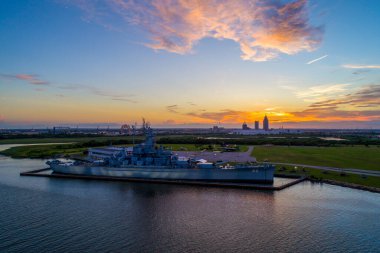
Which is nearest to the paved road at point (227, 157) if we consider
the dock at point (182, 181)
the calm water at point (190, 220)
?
the dock at point (182, 181)

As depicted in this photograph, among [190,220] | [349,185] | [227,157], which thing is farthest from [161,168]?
[349,185]

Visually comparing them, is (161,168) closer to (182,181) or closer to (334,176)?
(182,181)

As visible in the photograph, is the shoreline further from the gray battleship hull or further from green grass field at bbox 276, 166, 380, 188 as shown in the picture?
the gray battleship hull

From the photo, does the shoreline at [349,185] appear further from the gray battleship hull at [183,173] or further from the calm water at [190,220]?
the gray battleship hull at [183,173]

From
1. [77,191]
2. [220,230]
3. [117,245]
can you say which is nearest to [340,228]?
[220,230]

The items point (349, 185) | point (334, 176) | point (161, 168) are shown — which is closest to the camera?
point (349, 185)

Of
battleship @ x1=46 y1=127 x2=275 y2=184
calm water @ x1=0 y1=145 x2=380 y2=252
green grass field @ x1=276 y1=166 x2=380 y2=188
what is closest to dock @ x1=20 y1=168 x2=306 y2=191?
battleship @ x1=46 y1=127 x2=275 y2=184

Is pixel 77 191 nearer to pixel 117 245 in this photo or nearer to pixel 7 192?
pixel 7 192
